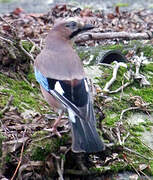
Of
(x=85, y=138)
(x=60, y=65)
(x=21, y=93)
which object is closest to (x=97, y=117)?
(x=60, y=65)

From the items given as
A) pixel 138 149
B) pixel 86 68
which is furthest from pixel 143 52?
pixel 138 149

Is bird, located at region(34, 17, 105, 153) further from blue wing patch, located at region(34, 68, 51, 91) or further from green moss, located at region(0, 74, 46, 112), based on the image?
green moss, located at region(0, 74, 46, 112)

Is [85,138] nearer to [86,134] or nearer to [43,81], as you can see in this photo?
[86,134]

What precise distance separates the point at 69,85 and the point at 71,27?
0.96 meters

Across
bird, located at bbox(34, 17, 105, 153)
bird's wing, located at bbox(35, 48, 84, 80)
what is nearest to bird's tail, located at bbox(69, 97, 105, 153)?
bird, located at bbox(34, 17, 105, 153)

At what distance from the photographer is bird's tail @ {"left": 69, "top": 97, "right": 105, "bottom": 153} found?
3930mm

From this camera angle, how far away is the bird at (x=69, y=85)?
4008 millimetres

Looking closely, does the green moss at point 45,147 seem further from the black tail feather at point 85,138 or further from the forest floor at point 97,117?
the black tail feather at point 85,138

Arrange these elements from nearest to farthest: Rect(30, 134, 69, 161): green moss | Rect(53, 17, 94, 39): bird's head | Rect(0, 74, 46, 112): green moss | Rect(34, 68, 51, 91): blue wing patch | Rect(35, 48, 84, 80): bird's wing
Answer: Rect(30, 134, 69, 161): green moss → Rect(35, 48, 84, 80): bird's wing → Rect(34, 68, 51, 91): blue wing patch → Rect(53, 17, 94, 39): bird's head → Rect(0, 74, 46, 112): green moss

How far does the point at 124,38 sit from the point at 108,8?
17.7ft

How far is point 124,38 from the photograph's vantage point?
8.77 meters

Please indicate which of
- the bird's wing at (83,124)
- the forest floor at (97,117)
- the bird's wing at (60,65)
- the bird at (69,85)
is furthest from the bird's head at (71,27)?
the bird's wing at (83,124)

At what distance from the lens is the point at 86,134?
13.2ft

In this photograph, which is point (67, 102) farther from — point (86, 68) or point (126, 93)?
point (86, 68)
